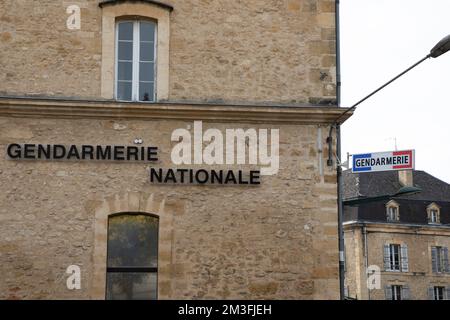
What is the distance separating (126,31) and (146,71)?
84 cm

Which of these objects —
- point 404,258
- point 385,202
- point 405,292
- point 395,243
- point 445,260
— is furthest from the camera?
point 385,202

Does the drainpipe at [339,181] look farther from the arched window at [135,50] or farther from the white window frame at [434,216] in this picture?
the white window frame at [434,216]

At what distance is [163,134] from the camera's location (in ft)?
48.8

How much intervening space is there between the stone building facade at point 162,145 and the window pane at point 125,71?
19 mm

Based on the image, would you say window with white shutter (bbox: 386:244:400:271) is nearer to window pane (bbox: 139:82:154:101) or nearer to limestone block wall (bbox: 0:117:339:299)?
limestone block wall (bbox: 0:117:339:299)

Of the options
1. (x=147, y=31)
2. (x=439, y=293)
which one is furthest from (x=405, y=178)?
(x=147, y=31)

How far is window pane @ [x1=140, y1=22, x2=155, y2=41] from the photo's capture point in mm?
15328

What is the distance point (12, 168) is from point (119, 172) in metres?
1.86

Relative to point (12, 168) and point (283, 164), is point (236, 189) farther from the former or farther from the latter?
point (12, 168)

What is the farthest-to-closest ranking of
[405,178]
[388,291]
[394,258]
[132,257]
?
1. [405,178]
2. [394,258]
3. [388,291]
4. [132,257]

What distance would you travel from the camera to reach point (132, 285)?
14.5 metres

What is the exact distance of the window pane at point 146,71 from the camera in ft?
49.8

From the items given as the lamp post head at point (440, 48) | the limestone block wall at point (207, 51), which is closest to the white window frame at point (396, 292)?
the limestone block wall at point (207, 51)

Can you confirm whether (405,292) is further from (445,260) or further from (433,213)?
(433,213)
